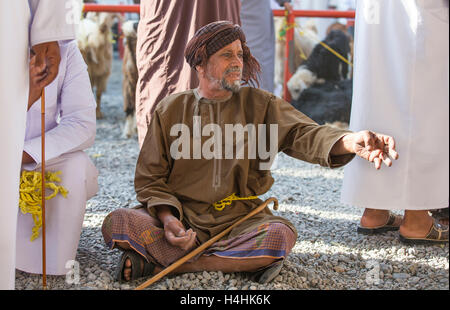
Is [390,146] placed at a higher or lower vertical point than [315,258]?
higher

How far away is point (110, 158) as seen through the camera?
5.63 m

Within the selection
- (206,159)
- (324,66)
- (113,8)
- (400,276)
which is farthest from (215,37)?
(324,66)

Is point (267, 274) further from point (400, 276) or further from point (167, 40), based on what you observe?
point (167, 40)

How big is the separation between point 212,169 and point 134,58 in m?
3.99

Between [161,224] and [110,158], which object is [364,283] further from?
[110,158]

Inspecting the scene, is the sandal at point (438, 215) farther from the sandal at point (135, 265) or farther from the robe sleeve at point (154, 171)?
the sandal at point (135, 265)

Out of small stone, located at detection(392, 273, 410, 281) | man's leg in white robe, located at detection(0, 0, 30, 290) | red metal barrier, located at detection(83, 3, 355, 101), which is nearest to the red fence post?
red metal barrier, located at detection(83, 3, 355, 101)

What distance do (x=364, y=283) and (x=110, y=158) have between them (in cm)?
347

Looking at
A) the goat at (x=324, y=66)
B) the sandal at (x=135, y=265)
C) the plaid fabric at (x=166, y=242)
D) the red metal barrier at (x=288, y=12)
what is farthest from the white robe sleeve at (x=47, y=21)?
the goat at (x=324, y=66)

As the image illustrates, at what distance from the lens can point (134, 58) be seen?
21.1ft

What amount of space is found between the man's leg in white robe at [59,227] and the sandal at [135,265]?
264 mm

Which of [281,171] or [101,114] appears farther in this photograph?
[101,114]

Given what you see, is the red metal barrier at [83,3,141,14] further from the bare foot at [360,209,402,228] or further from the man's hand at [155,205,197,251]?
the man's hand at [155,205,197,251]

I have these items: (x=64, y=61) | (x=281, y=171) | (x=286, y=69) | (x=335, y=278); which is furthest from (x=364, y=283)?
→ (x=286, y=69)
